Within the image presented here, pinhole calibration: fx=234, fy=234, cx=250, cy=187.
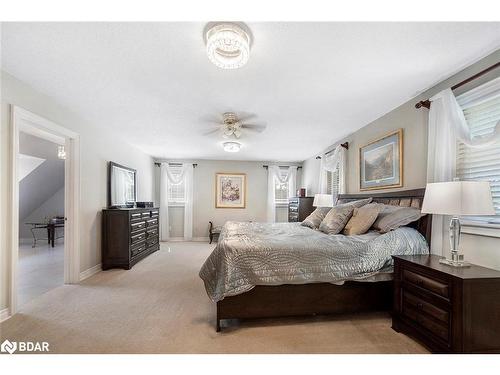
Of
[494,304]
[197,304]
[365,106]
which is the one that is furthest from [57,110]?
[494,304]

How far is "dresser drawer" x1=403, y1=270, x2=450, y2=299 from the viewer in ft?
5.46

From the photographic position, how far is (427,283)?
1.80 metres

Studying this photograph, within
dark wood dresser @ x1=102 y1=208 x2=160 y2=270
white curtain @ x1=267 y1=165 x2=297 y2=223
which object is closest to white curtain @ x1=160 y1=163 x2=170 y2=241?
dark wood dresser @ x1=102 y1=208 x2=160 y2=270

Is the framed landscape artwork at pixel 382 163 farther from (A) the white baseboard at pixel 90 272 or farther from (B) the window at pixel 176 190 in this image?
(B) the window at pixel 176 190

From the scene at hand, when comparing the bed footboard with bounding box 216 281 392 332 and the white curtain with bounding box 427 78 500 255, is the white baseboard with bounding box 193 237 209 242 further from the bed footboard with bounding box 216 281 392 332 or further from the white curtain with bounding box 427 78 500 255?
the white curtain with bounding box 427 78 500 255

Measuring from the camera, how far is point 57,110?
297 centimetres

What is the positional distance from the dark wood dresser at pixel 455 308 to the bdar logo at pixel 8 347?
10.3ft

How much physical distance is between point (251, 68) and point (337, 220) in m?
2.06

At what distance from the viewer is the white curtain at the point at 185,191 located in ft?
22.2

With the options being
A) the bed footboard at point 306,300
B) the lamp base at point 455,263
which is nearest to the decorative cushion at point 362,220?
A: the bed footboard at point 306,300

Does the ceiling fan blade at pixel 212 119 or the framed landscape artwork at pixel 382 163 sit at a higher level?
the ceiling fan blade at pixel 212 119

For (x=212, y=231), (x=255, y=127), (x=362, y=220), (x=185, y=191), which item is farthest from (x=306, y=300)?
(x=185, y=191)
